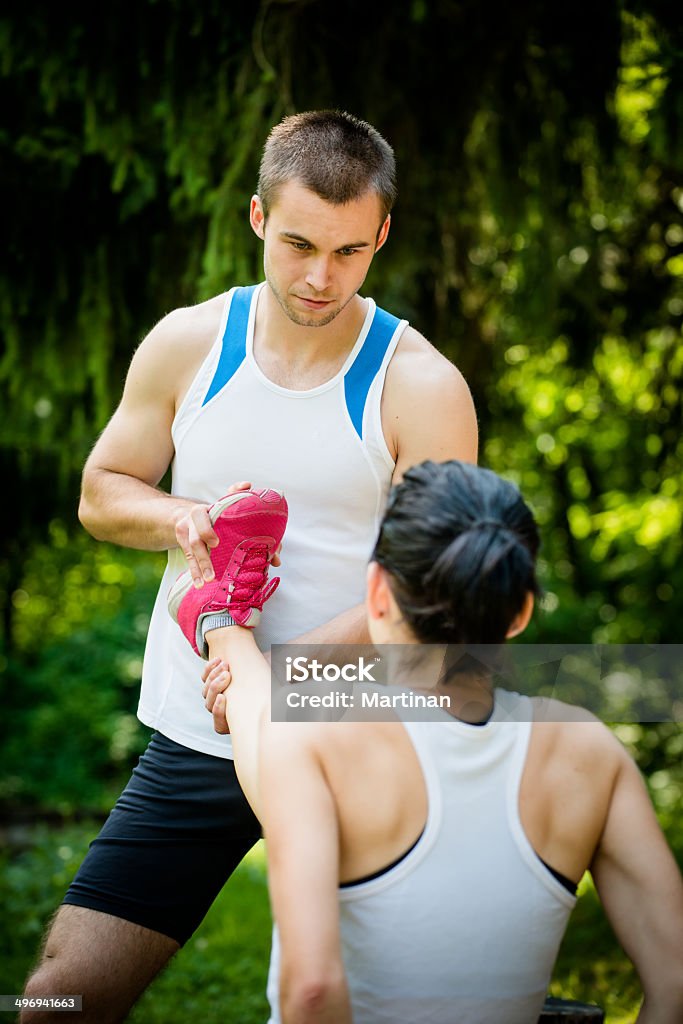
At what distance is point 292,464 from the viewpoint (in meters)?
2.37

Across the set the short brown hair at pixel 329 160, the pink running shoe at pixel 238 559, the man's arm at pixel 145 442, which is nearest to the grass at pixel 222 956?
the man's arm at pixel 145 442

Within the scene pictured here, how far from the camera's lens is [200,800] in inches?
95.5

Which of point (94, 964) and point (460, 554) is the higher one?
point (460, 554)

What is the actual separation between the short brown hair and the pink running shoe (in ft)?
2.08

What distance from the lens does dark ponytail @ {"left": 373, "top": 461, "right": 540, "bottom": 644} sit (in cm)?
152

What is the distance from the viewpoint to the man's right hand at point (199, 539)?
7.22 feet

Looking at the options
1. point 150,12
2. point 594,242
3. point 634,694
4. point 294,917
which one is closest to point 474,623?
point 294,917

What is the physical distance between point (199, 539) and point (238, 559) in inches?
3.4

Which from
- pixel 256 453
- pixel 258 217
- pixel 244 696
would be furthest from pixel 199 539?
pixel 258 217

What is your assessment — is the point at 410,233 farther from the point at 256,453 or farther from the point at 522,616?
the point at 522,616

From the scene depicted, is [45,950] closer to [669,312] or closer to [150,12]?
[150,12]

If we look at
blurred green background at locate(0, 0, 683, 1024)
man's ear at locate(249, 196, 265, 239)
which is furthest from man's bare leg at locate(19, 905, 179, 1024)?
blurred green background at locate(0, 0, 683, 1024)

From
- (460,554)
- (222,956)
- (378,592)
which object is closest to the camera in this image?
(460,554)

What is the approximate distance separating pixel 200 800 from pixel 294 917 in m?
1.05
